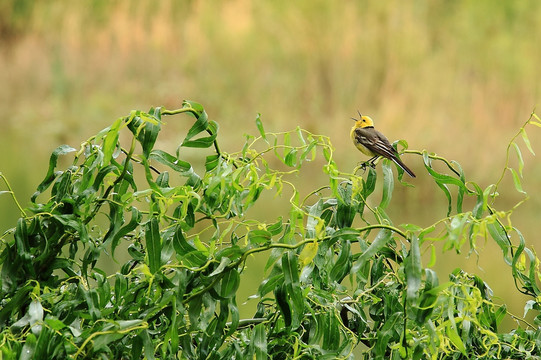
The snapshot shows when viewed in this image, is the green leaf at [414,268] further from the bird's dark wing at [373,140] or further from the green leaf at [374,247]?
the bird's dark wing at [373,140]

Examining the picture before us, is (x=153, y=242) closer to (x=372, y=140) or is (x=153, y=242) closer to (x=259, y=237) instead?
(x=259, y=237)

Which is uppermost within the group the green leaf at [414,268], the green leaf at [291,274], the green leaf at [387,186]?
the green leaf at [387,186]

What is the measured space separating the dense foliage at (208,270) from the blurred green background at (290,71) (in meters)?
4.07

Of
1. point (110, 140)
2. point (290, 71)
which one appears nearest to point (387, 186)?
point (110, 140)

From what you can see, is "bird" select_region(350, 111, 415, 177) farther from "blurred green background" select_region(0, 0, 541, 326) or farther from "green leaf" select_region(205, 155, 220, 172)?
"blurred green background" select_region(0, 0, 541, 326)

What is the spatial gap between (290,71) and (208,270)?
4.73 metres

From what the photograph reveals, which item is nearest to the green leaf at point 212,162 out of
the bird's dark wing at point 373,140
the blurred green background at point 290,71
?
the bird's dark wing at point 373,140

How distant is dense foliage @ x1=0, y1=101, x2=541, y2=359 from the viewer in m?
0.77

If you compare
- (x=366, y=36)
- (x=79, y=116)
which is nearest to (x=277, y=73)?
(x=366, y=36)

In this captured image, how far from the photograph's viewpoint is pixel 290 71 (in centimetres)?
548

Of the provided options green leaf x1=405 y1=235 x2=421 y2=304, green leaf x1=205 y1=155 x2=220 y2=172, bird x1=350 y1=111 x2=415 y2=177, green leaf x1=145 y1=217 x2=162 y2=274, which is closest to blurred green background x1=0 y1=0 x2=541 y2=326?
bird x1=350 y1=111 x2=415 y2=177

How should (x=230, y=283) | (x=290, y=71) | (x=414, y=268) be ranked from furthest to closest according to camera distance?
(x=290, y=71), (x=230, y=283), (x=414, y=268)

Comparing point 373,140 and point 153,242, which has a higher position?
point 373,140

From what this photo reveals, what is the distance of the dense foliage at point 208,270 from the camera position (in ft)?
2.53
